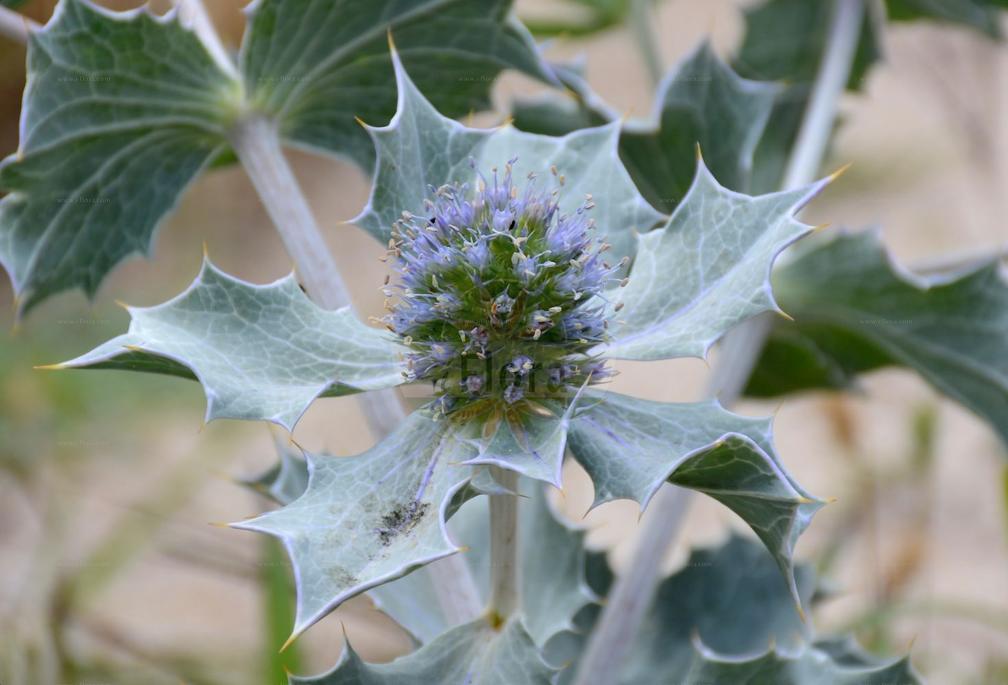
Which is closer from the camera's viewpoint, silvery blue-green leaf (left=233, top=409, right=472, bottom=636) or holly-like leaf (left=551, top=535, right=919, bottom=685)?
silvery blue-green leaf (left=233, top=409, right=472, bottom=636)

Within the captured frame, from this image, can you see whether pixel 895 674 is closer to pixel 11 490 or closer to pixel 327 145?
pixel 327 145

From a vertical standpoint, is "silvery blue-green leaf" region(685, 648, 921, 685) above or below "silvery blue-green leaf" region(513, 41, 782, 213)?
below

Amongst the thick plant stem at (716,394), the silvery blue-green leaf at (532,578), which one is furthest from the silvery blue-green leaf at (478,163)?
the silvery blue-green leaf at (532,578)

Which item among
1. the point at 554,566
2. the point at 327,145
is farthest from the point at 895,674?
the point at 327,145

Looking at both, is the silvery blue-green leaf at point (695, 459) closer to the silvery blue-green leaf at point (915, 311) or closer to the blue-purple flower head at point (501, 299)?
the blue-purple flower head at point (501, 299)

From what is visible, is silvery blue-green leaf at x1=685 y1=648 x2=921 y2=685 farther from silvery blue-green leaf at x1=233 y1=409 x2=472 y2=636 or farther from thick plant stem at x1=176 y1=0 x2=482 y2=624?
silvery blue-green leaf at x1=233 y1=409 x2=472 y2=636

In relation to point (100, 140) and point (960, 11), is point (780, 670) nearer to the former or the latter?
point (100, 140)

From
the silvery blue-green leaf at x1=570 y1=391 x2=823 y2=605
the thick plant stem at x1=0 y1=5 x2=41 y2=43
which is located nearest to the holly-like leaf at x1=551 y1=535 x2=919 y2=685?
the silvery blue-green leaf at x1=570 y1=391 x2=823 y2=605
